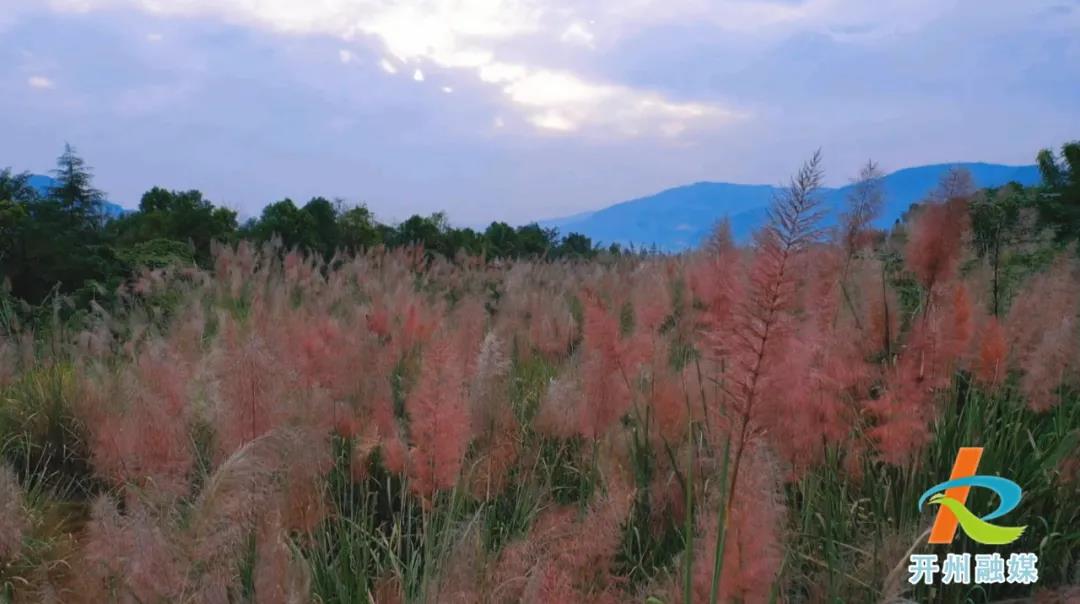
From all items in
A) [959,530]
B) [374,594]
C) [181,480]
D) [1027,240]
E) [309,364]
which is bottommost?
[374,594]

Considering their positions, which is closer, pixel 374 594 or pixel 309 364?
pixel 374 594

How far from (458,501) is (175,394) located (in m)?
0.98

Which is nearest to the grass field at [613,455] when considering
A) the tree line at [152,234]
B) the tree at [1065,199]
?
the tree at [1065,199]

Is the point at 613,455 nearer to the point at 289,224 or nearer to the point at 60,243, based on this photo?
the point at 60,243

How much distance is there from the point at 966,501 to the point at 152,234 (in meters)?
9.48

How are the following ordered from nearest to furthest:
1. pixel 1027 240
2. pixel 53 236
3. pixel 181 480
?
pixel 181 480 → pixel 1027 240 → pixel 53 236

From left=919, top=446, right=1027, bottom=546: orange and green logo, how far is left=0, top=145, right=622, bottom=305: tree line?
538cm

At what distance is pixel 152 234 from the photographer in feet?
32.2

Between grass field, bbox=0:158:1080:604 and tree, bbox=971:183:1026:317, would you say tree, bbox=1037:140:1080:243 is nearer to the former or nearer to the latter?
tree, bbox=971:183:1026:317

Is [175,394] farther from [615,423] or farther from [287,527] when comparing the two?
[615,423]

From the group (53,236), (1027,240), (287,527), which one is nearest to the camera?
(287,527)

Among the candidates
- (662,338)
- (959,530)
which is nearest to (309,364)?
(662,338)

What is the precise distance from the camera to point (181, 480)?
2209 mm

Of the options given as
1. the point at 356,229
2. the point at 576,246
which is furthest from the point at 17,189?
the point at 576,246
